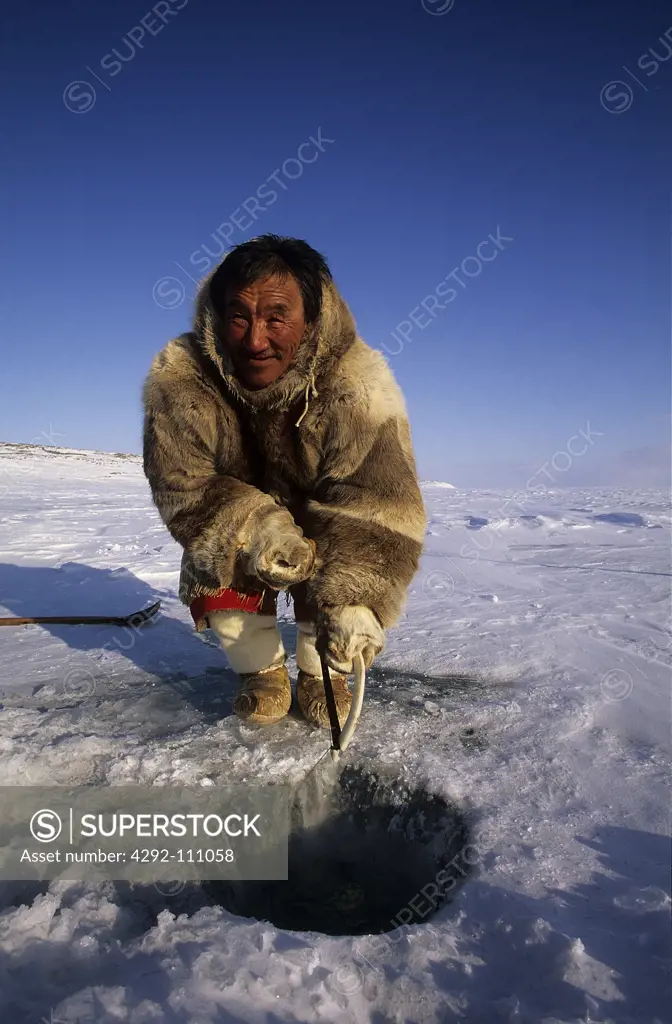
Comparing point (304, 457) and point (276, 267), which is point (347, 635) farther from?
point (276, 267)

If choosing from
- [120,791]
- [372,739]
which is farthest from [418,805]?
[120,791]

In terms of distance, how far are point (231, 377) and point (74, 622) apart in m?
1.61

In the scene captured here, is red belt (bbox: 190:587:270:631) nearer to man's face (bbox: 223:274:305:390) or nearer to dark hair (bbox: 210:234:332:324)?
man's face (bbox: 223:274:305:390)

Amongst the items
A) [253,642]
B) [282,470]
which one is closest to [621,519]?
[282,470]

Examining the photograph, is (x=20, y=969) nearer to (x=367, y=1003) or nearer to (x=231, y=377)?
(x=367, y=1003)

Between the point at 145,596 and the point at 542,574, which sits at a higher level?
the point at 542,574

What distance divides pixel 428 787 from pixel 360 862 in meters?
0.26

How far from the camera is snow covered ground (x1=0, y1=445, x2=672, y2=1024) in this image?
2.81 feet

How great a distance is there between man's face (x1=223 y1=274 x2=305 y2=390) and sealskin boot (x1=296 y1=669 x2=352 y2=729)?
39.1 inches

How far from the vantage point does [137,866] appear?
48.0 inches

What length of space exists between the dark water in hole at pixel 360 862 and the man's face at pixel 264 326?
4.05ft

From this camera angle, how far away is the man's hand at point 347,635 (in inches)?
62.2

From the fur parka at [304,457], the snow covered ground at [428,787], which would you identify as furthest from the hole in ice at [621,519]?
the fur parka at [304,457]

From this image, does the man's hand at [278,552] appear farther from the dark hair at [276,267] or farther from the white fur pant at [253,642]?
the dark hair at [276,267]
